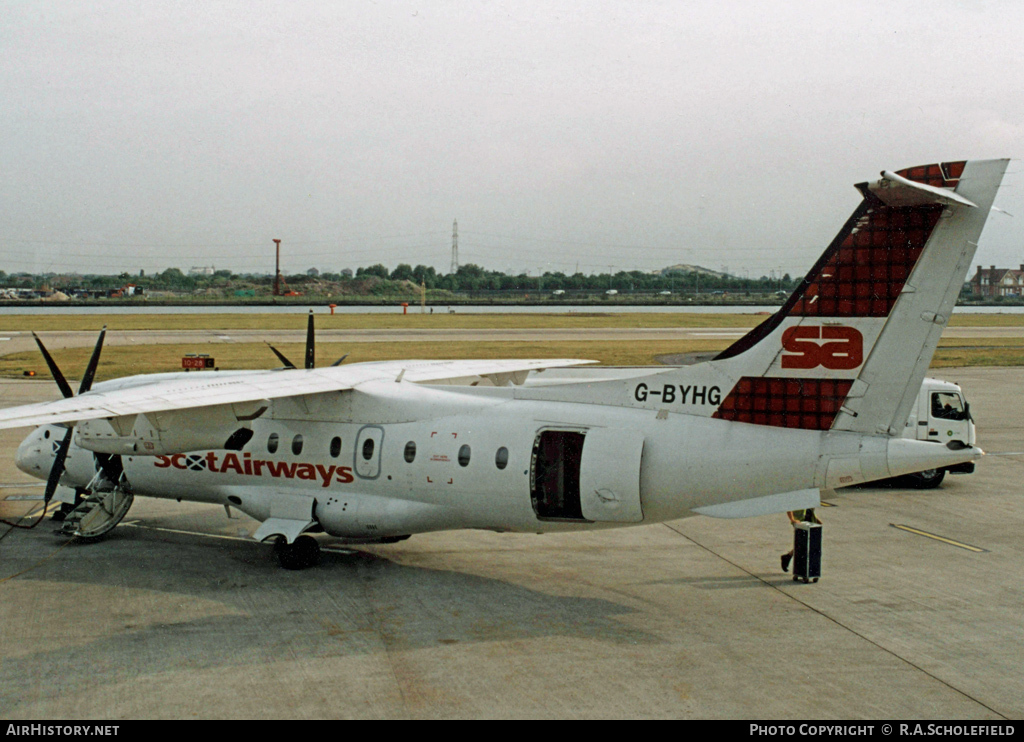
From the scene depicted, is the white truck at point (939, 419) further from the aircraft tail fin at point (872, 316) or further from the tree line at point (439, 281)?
the tree line at point (439, 281)

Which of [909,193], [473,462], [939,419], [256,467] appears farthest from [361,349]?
[909,193]

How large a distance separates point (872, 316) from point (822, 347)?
0.91 meters

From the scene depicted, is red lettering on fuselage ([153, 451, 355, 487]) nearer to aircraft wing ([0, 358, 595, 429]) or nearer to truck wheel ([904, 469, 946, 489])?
aircraft wing ([0, 358, 595, 429])

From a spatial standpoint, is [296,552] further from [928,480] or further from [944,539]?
[928,480]

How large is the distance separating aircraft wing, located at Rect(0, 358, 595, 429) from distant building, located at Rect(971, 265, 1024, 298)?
19194 cm

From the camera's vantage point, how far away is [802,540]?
16.5 metres

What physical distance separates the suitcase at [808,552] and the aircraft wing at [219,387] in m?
8.11

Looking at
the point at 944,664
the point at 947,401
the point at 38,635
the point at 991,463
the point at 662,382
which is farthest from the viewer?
the point at 991,463

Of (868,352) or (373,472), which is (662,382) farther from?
(373,472)

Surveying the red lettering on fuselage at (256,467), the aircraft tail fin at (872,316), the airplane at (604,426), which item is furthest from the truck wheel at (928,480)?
the red lettering on fuselage at (256,467)

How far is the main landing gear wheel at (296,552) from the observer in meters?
17.1

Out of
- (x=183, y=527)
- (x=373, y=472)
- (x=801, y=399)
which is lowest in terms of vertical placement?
(x=183, y=527)

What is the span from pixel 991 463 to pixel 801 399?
59.9 ft
